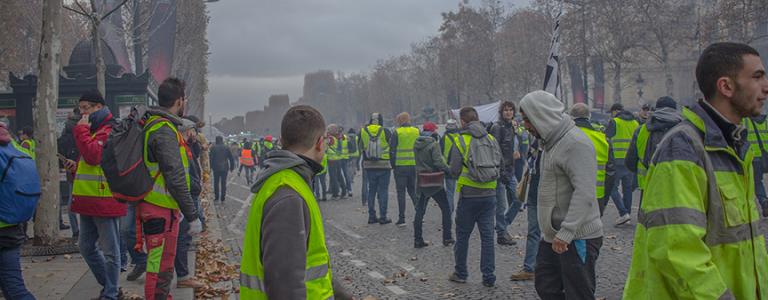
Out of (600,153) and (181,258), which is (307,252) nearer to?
(181,258)

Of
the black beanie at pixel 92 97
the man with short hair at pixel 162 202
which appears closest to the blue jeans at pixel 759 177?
the man with short hair at pixel 162 202

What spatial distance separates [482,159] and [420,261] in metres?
1.91

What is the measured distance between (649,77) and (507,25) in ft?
86.4

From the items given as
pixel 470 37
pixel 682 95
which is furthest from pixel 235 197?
pixel 682 95

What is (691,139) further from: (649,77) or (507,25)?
(649,77)

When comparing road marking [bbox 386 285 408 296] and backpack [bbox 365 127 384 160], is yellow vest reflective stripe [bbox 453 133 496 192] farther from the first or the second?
backpack [bbox 365 127 384 160]

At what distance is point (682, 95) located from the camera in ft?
237

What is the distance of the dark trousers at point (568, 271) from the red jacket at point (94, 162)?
379cm

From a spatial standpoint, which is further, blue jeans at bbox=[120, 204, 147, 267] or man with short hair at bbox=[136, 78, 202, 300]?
blue jeans at bbox=[120, 204, 147, 267]

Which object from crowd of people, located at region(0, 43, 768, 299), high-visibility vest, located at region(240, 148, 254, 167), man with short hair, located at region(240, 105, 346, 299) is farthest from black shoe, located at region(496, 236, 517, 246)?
high-visibility vest, located at region(240, 148, 254, 167)

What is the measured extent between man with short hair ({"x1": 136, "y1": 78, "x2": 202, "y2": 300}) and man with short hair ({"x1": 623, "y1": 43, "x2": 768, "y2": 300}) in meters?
3.84

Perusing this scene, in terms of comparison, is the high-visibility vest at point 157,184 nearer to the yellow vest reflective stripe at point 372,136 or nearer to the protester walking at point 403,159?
the protester walking at point 403,159

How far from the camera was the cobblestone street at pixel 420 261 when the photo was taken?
313 inches

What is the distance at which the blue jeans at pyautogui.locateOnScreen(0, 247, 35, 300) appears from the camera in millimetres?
5301
